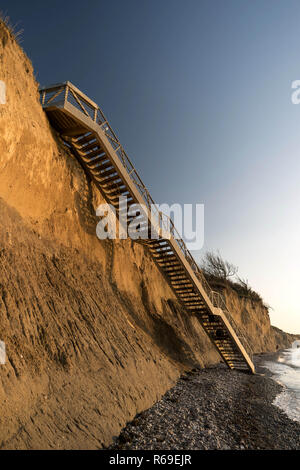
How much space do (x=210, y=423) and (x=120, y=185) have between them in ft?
30.7

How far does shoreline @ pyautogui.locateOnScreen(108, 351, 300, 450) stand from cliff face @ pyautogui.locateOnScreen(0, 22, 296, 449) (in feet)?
1.52

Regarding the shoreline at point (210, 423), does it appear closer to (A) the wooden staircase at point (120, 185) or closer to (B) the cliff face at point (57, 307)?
(B) the cliff face at point (57, 307)

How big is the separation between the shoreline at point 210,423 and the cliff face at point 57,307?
463 millimetres

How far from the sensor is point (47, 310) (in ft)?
25.8

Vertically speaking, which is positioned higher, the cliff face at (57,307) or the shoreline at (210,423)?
the cliff face at (57,307)

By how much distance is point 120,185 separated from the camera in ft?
42.6

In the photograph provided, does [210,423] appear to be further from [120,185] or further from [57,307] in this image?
[120,185]

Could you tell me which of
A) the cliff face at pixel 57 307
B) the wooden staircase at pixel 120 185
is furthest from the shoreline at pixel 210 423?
the wooden staircase at pixel 120 185

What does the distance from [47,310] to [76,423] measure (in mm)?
2865

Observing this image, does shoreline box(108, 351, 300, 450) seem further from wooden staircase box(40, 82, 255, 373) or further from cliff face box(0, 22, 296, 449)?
wooden staircase box(40, 82, 255, 373)

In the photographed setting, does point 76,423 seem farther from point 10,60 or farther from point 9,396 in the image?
point 10,60

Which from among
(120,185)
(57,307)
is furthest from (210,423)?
(120,185)

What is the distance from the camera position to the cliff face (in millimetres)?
5957

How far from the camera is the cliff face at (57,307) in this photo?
5.96m
